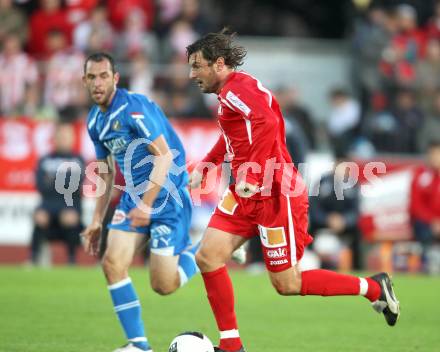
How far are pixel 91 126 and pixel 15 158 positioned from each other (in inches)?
304

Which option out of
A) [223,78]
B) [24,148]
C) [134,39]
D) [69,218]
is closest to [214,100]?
[134,39]

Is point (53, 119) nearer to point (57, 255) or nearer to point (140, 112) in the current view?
point (57, 255)

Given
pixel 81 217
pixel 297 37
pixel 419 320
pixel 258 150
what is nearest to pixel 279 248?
pixel 258 150

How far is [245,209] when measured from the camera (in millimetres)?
7207

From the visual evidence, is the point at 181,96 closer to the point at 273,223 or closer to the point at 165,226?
the point at 165,226

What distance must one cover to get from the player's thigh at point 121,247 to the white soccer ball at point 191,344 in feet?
3.11

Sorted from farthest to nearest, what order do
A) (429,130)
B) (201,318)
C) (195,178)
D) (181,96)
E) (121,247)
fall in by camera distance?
(429,130) < (181,96) < (201,318) < (195,178) < (121,247)

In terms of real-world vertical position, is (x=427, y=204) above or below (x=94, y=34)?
below

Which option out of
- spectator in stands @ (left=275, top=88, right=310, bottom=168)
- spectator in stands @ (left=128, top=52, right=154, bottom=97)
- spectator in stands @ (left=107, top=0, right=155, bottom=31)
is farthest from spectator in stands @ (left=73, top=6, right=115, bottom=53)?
spectator in stands @ (left=275, top=88, right=310, bottom=168)

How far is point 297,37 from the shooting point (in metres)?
20.7

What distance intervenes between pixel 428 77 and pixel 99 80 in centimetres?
1123

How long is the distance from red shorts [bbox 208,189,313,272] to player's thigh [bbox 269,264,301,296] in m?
0.04

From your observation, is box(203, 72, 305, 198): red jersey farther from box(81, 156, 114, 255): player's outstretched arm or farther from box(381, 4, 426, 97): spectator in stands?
box(381, 4, 426, 97): spectator in stands

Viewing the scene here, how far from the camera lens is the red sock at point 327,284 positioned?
7242 mm
